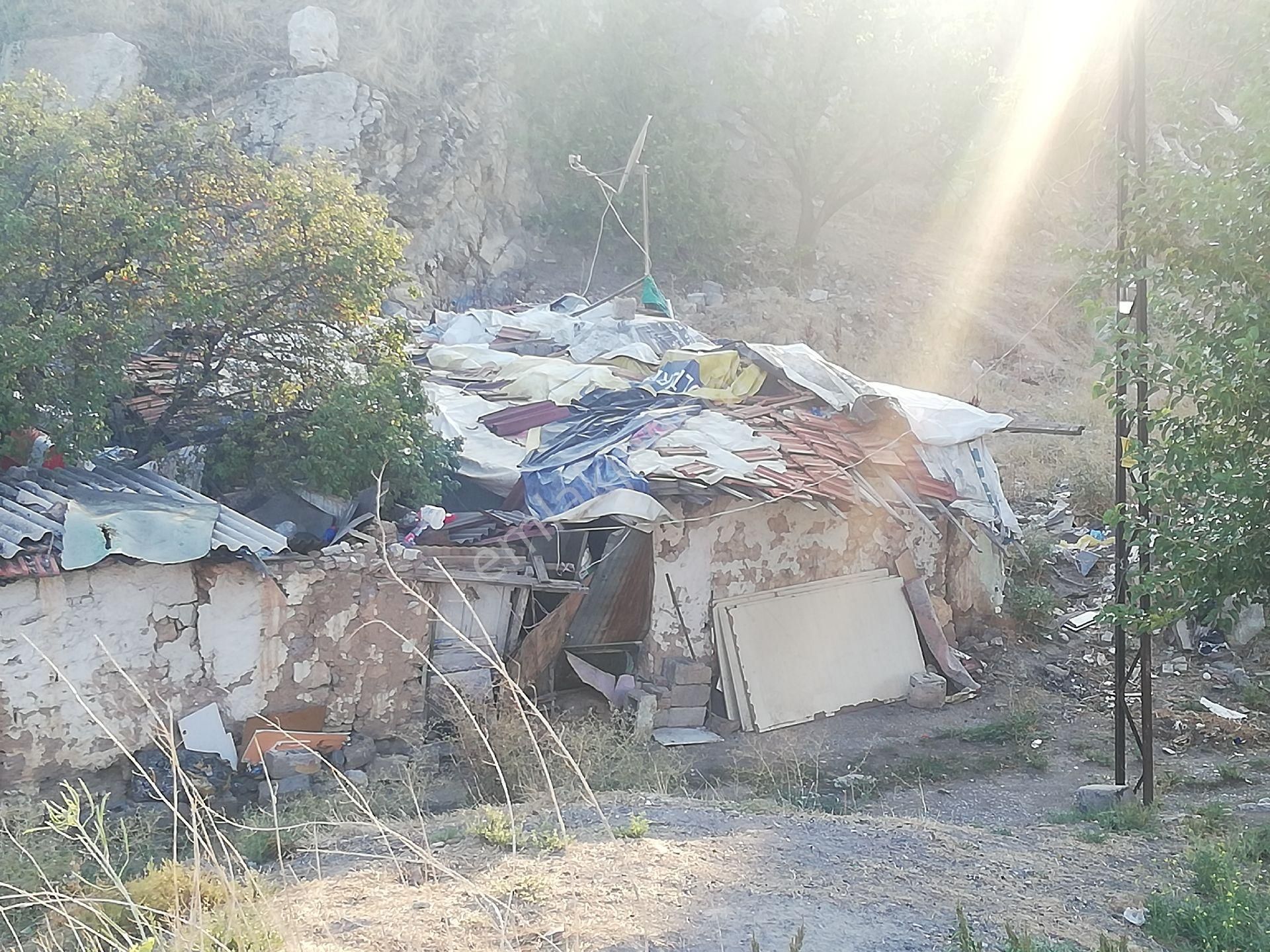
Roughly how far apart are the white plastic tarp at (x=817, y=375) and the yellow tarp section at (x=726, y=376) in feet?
0.69

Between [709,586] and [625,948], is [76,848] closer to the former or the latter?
[625,948]

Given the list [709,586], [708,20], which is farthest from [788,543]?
[708,20]

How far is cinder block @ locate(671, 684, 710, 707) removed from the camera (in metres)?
9.48

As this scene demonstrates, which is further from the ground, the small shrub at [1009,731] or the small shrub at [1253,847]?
the small shrub at [1253,847]

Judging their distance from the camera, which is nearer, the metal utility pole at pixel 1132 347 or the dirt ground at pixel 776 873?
the dirt ground at pixel 776 873

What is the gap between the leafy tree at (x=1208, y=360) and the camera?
489 cm

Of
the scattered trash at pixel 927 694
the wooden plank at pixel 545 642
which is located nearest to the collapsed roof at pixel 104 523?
the wooden plank at pixel 545 642

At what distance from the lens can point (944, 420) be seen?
11.3 m

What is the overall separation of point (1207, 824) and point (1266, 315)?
10.7 ft

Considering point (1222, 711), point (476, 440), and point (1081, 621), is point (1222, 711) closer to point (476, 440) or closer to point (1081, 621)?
point (1081, 621)

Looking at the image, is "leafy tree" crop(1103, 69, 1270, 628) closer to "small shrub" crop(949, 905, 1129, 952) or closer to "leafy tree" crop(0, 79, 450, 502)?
"small shrub" crop(949, 905, 1129, 952)

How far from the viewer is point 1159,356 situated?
5289 mm

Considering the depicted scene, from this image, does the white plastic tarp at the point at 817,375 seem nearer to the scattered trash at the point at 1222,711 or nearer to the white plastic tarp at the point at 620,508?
the white plastic tarp at the point at 620,508

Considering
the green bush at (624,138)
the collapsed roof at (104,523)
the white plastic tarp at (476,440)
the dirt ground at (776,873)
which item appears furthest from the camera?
the green bush at (624,138)
